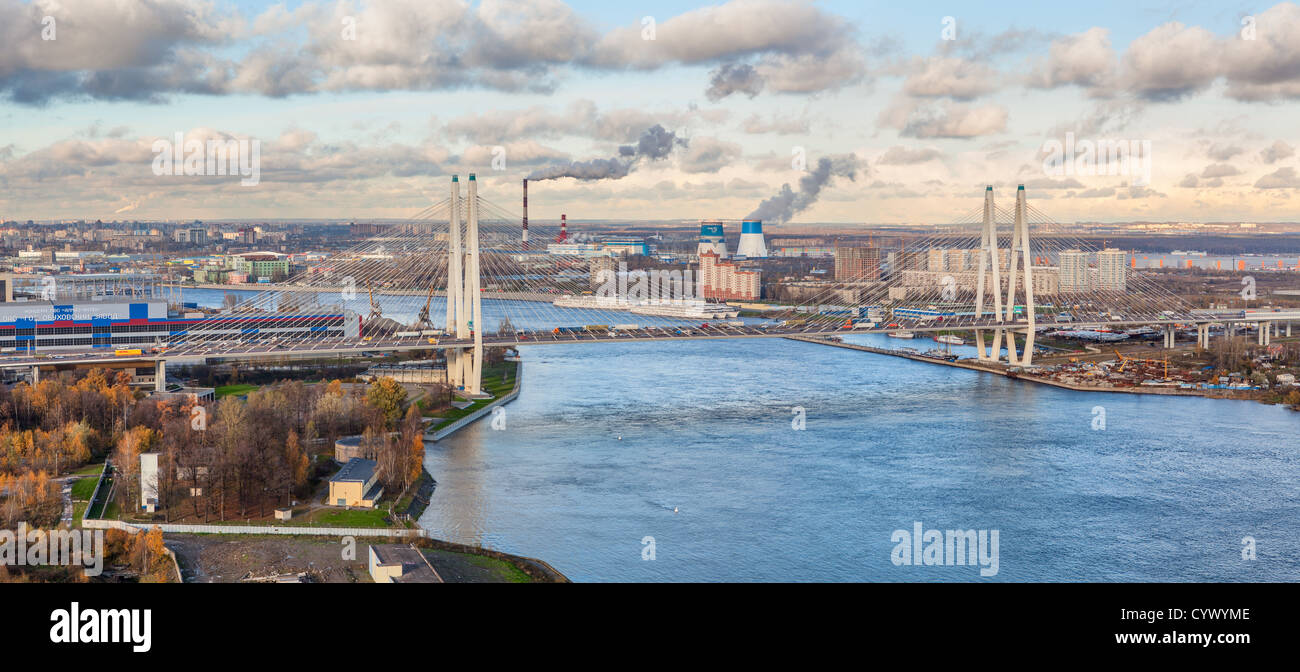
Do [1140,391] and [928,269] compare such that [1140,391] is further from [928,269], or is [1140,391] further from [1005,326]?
[928,269]

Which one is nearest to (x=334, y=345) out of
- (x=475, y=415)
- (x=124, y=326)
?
(x=475, y=415)

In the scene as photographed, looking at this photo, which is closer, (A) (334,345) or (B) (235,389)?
(B) (235,389)

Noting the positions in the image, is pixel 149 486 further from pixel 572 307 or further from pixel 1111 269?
pixel 1111 269

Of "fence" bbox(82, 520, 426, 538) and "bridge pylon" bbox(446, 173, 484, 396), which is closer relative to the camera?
"fence" bbox(82, 520, 426, 538)

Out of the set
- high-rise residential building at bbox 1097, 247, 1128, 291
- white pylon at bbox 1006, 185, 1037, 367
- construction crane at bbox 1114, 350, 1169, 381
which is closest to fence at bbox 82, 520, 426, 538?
white pylon at bbox 1006, 185, 1037, 367

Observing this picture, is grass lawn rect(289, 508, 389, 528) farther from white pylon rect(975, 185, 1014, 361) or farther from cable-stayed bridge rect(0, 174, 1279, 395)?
white pylon rect(975, 185, 1014, 361)

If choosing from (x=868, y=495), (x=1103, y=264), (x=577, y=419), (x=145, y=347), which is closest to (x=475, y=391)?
(x=577, y=419)
